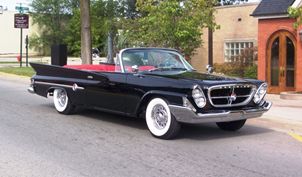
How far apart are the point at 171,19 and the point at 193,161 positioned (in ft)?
32.3

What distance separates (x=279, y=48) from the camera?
1859 cm

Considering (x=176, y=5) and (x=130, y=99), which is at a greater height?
(x=176, y=5)

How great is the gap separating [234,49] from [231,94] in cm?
1762

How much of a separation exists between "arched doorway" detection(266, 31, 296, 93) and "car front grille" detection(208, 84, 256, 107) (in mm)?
9547

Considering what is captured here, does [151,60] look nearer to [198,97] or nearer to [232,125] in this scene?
[232,125]

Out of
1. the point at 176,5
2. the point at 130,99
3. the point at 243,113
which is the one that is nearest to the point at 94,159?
the point at 130,99

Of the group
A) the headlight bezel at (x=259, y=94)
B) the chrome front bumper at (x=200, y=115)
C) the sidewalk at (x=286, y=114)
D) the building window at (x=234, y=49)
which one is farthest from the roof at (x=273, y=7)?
the chrome front bumper at (x=200, y=115)

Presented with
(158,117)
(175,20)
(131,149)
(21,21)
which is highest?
(21,21)

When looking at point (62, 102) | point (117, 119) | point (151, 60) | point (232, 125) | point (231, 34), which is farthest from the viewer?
point (231, 34)

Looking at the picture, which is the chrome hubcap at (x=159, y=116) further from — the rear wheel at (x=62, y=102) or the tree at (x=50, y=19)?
the tree at (x=50, y=19)

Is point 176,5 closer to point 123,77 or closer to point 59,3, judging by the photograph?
point 123,77

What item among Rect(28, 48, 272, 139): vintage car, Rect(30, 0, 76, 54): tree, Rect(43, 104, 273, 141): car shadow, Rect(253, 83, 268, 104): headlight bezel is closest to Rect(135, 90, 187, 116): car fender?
Rect(28, 48, 272, 139): vintage car

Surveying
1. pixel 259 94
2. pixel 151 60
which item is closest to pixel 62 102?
pixel 151 60

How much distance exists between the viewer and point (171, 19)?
16719 millimetres
